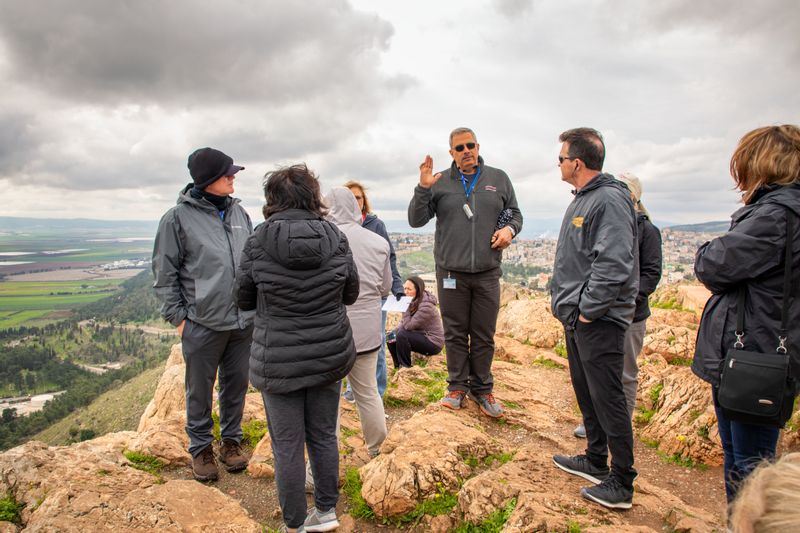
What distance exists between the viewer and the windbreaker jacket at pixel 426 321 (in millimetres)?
8695

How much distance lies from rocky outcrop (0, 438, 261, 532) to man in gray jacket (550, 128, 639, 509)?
328 centimetres

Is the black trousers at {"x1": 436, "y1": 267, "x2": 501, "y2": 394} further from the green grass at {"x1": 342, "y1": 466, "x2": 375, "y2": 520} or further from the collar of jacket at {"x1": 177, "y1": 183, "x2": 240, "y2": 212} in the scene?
the collar of jacket at {"x1": 177, "y1": 183, "x2": 240, "y2": 212}

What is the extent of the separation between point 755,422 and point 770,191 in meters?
1.64

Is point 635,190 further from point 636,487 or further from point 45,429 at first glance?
point 45,429

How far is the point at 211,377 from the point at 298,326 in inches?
83.0

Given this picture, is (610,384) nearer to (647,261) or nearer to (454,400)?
(647,261)

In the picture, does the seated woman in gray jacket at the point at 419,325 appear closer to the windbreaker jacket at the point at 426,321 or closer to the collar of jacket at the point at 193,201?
the windbreaker jacket at the point at 426,321

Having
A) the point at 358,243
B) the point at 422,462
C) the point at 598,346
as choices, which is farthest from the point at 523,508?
the point at 358,243

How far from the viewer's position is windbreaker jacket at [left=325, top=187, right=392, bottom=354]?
4.45 meters

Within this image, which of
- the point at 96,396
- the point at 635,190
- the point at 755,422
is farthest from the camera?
the point at 96,396

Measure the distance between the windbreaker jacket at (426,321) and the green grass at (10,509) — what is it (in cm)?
634

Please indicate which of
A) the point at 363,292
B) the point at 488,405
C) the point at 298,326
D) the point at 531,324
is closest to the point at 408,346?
the point at 488,405

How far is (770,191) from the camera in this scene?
2.97 m

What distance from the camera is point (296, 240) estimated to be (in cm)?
331
